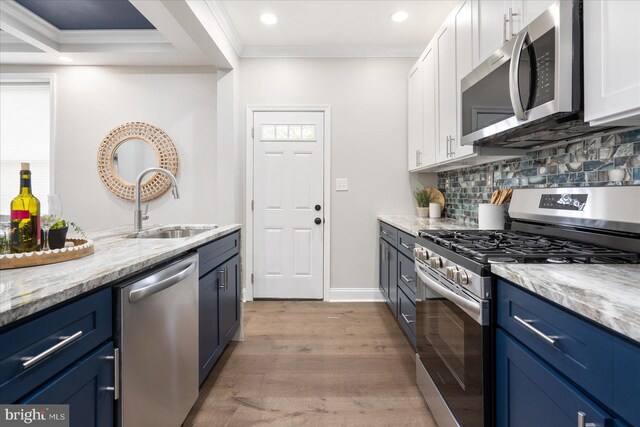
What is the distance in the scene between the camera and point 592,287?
0.82 metres

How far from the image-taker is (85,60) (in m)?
3.49

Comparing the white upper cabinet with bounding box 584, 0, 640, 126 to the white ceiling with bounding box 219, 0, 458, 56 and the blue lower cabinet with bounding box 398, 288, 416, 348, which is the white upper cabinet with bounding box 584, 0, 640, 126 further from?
the white ceiling with bounding box 219, 0, 458, 56

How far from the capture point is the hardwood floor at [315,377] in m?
1.75

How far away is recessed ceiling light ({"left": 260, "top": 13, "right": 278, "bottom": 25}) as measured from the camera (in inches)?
114

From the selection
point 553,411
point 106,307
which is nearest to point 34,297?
point 106,307

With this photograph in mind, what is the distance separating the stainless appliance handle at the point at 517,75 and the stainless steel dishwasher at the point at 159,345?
158 centimetres

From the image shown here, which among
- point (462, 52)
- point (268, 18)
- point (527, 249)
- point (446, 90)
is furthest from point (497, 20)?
point (268, 18)

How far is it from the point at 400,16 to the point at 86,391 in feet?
10.6

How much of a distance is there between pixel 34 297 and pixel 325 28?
122 inches

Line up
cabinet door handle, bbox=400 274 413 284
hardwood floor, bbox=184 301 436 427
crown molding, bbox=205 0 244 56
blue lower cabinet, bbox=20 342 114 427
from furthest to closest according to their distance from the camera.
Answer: crown molding, bbox=205 0 244 56 → cabinet door handle, bbox=400 274 413 284 → hardwood floor, bbox=184 301 436 427 → blue lower cabinet, bbox=20 342 114 427

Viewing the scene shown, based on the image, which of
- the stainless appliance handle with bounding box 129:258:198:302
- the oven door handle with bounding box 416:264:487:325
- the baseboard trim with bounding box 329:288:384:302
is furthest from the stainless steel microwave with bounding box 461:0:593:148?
the baseboard trim with bounding box 329:288:384:302

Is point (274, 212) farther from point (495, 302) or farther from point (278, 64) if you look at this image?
point (495, 302)

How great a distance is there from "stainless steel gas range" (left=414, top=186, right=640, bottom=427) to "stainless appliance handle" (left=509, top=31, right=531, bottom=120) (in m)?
0.43

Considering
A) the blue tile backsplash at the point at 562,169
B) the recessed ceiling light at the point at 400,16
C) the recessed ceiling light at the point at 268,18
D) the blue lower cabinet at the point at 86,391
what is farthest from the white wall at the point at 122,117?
the blue lower cabinet at the point at 86,391
